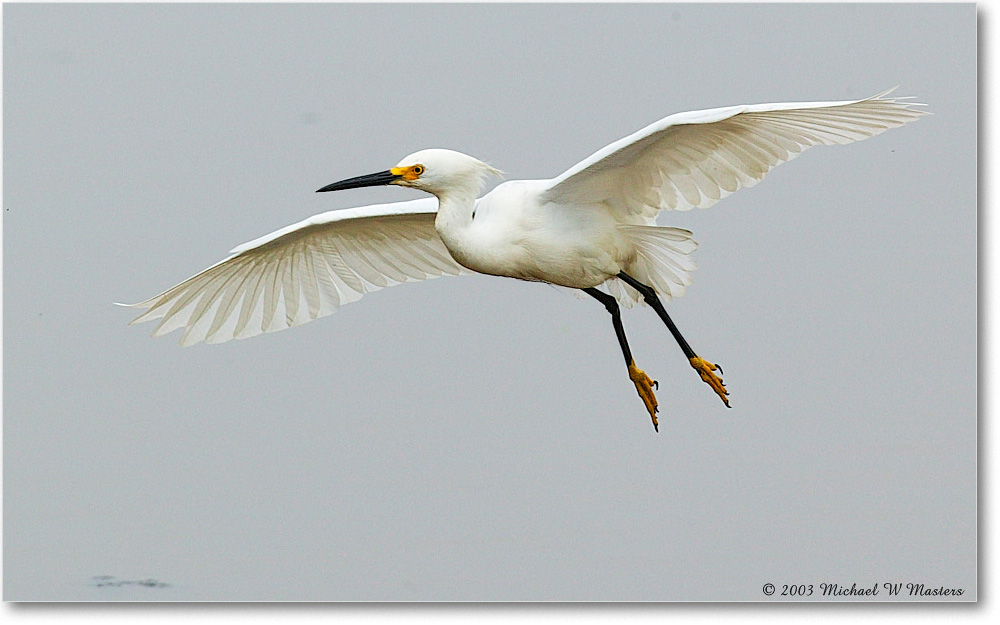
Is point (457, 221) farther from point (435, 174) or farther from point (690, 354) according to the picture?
point (690, 354)

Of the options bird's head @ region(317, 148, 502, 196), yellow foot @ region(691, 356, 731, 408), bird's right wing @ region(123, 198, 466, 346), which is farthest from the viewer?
bird's right wing @ region(123, 198, 466, 346)

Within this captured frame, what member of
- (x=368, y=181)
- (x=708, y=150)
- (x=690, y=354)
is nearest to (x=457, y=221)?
(x=368, y=181)

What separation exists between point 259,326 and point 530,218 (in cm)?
89

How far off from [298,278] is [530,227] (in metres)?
0.76

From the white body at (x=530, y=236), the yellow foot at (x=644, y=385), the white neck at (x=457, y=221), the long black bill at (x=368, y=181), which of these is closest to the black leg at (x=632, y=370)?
the yellow foot at (x=644, y=385)

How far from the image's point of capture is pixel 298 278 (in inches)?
148

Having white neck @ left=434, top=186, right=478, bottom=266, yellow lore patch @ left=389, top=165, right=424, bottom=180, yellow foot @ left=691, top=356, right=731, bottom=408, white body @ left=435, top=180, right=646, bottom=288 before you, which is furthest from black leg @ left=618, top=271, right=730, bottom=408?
yellow lore patch @ left=389, top=165, right=424, bottom=180

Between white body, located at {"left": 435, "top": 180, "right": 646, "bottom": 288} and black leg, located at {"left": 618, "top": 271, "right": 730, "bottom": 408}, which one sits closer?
white body, located at {"left": 435, "top": 180, "right": 646, "bottom": 288}

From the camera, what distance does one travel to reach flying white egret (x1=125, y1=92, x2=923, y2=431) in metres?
3.23

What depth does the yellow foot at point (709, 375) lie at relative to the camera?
357 centimetres

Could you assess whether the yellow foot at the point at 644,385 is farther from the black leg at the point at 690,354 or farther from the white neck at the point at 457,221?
the white neck at the point at 457,221

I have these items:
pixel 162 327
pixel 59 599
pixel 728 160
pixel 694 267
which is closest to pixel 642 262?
pixel 694 267

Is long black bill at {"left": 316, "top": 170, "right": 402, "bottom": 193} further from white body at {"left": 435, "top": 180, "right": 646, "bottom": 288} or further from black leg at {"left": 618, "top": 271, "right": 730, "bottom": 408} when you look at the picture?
black leg at {"left": 618, "top": 271, "right": 730, "bottom": 408}

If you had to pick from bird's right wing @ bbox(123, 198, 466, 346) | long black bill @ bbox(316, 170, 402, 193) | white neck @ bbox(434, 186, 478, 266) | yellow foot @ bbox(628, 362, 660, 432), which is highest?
long black bill @ bbox(316, 170, 402, 193)
